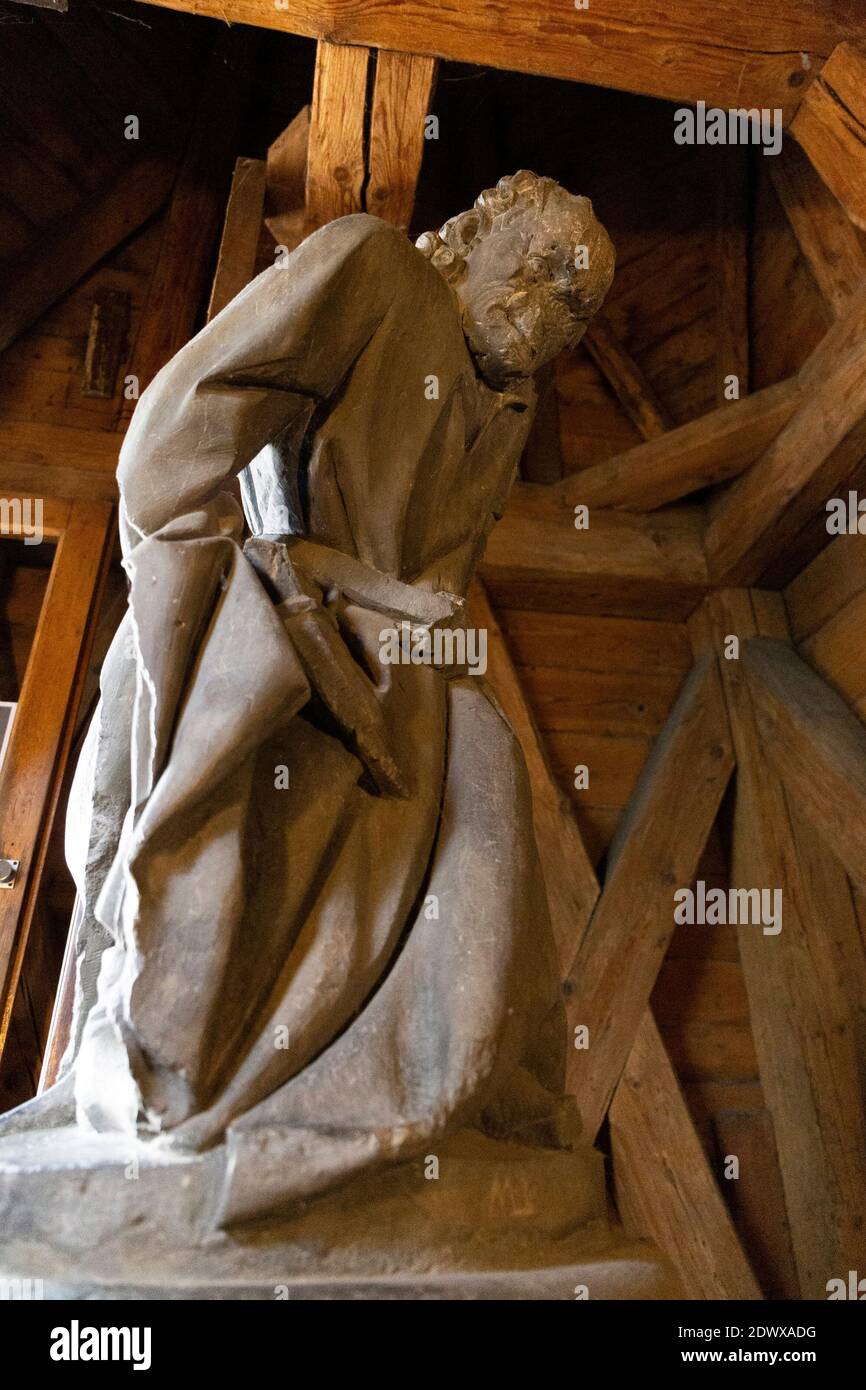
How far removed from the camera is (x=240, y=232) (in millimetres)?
2926

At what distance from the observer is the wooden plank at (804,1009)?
297 cm

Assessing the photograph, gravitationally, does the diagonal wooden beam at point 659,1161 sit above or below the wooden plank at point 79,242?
below

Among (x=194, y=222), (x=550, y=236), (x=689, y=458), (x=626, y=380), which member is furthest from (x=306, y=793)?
(x=194, y=222)

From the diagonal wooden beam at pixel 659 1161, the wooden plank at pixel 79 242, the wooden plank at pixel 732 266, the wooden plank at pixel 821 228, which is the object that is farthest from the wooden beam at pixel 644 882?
the wooden plank at pixel 79 242

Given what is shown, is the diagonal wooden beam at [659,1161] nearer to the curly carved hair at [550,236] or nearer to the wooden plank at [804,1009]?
the wooden plank at [804,1009]

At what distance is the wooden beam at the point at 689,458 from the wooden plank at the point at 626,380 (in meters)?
0.39

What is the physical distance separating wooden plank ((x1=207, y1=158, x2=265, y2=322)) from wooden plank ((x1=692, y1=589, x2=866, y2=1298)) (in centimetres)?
201

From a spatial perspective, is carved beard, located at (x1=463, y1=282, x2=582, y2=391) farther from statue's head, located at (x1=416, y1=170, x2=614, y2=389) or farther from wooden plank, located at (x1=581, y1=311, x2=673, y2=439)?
wooden plank, located at (x1=581, y1=311, x2=673, y2=439)

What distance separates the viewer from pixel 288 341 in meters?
1.33

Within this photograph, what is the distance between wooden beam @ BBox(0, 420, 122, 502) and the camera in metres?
3.65

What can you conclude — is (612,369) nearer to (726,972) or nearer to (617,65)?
(617,65)

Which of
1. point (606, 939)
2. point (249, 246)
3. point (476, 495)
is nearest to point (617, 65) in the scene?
point (249, 246)

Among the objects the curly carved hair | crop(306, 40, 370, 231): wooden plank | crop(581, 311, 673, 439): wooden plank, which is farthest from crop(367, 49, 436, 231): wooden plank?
crop(581, 311, 673, 439): wooden plank

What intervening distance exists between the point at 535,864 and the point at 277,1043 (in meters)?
0.38
